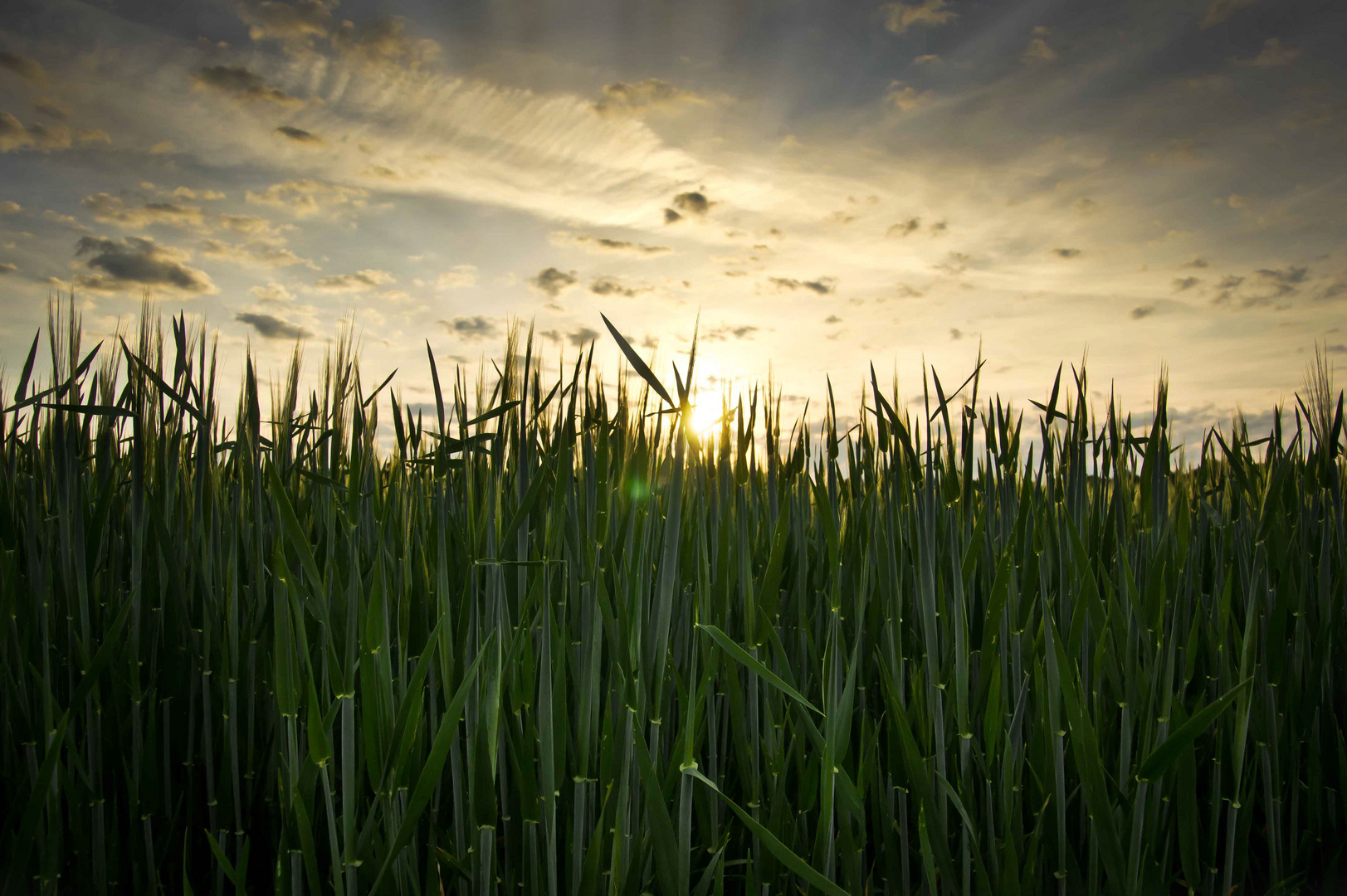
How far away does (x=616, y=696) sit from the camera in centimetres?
147

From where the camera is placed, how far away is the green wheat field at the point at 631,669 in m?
1.36

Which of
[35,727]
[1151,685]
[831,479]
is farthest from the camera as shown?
[831,479]

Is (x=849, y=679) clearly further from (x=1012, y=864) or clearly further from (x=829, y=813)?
(x=1012, y=864)

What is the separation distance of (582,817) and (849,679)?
51 cm

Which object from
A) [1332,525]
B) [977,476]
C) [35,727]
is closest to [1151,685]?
[977,476]

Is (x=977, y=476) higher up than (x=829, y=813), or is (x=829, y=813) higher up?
(x=977, y=476)

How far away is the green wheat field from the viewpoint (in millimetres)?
1362

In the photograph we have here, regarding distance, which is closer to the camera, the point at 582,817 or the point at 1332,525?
the point at 582,817

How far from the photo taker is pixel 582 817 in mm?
1335

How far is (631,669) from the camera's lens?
1.36m

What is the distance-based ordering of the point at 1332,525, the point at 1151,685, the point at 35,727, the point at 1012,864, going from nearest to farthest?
the point at 1012,864 → the point at 1151,685 → the point at 35,727 → the point at 1332,525

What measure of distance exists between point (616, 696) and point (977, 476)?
120 cm

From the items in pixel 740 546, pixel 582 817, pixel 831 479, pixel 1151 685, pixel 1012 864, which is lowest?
pixel 1012 864

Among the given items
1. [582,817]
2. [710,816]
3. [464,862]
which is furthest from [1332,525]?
[464,862]
